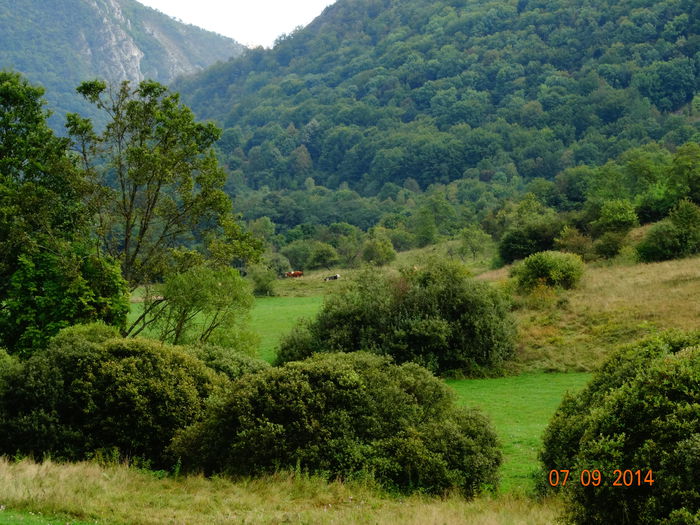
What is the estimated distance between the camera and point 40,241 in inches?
1029

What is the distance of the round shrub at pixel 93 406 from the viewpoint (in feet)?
50.4

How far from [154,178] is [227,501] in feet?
65.7

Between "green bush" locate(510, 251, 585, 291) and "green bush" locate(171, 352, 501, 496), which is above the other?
"green bush" locate(171, 352, 501, 496)

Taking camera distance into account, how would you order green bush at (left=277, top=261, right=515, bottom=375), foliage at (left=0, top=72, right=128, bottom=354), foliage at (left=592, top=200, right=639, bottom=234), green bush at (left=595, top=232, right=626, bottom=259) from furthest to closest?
foliage at (left=592, top=200, right=639, bottom=234)
green bush at (left=595, top=232, right=626, bottom=259)
green bush at (left=277, top=261, right=515, bottom=375)
foliage at (left=0, top=72, right=128, bottom=354)

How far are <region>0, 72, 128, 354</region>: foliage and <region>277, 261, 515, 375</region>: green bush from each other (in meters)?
12.3

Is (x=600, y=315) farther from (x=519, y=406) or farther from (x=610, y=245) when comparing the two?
(x=610, y=245)

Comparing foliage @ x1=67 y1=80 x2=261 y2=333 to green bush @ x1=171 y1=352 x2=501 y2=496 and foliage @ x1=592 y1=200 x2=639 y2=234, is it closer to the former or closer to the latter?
green bush @ x1=171 y1=352 x2=501 y2=496

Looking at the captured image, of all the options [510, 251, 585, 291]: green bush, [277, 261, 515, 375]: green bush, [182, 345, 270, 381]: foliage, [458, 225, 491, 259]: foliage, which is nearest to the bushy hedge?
[182, 345, 270, 381]: foliage

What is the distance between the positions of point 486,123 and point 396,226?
7931 cm

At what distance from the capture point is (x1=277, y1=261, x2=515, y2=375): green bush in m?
33.1

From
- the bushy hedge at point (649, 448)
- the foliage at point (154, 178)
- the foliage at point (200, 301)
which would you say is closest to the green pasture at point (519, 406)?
the bushy hedge at point (649, 448)

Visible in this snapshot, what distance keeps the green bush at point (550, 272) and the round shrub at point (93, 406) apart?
96.4ft

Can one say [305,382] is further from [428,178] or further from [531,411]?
[428,178]

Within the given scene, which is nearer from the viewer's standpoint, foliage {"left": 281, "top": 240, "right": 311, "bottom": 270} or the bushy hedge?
the bushy hedge
